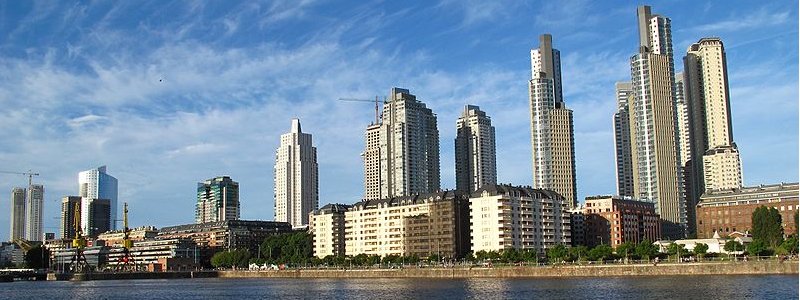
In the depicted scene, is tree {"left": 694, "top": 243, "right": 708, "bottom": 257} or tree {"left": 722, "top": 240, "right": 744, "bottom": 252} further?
tree {"left": 722, "top": 240, "right": 744, "bottom": 252}

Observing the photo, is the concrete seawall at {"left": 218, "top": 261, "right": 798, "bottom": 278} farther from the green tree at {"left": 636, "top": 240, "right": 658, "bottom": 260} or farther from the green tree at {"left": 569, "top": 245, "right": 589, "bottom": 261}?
the green tree at {"left": 636, "top": 240, "right": 658, "bottom": 260}

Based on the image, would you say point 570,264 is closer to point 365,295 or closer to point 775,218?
point 775,218

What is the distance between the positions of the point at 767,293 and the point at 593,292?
20976 mm

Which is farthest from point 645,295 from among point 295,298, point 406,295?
point 295,298

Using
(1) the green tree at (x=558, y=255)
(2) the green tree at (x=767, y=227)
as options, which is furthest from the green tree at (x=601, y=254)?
(2) the green tree at (x=767, y=227)

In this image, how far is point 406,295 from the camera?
120m

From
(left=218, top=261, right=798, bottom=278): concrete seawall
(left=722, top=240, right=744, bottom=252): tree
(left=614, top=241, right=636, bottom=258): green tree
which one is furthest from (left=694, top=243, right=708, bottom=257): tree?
(left=218, top=261, right=798, bottom=278): concrete seawall

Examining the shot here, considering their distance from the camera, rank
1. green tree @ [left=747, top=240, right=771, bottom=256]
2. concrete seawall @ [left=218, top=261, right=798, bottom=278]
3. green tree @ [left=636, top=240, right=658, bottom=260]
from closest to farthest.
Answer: concrete seawall @ [left=218, top=261, right=798, bottom=278] < green tree @ [left=747, top=240, right=771, bottom=256] < green tree @ [left=636, top=240, right=658, bottom=260]

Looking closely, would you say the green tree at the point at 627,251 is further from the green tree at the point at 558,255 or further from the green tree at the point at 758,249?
the green tree at the point at 758,249

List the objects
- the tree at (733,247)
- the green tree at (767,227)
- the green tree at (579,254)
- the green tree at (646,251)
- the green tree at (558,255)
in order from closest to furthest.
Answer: the tree at (733,247)
the green tree at (646,251)
the green tree at (767,227)
the green tree at (579,254)
the green tree at (558,255)

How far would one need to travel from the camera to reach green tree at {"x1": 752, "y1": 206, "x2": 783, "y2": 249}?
184m

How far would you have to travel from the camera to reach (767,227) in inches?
7318

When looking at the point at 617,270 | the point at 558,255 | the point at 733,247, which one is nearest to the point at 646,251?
the point at 617,270

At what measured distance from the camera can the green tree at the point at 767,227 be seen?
18375cm
